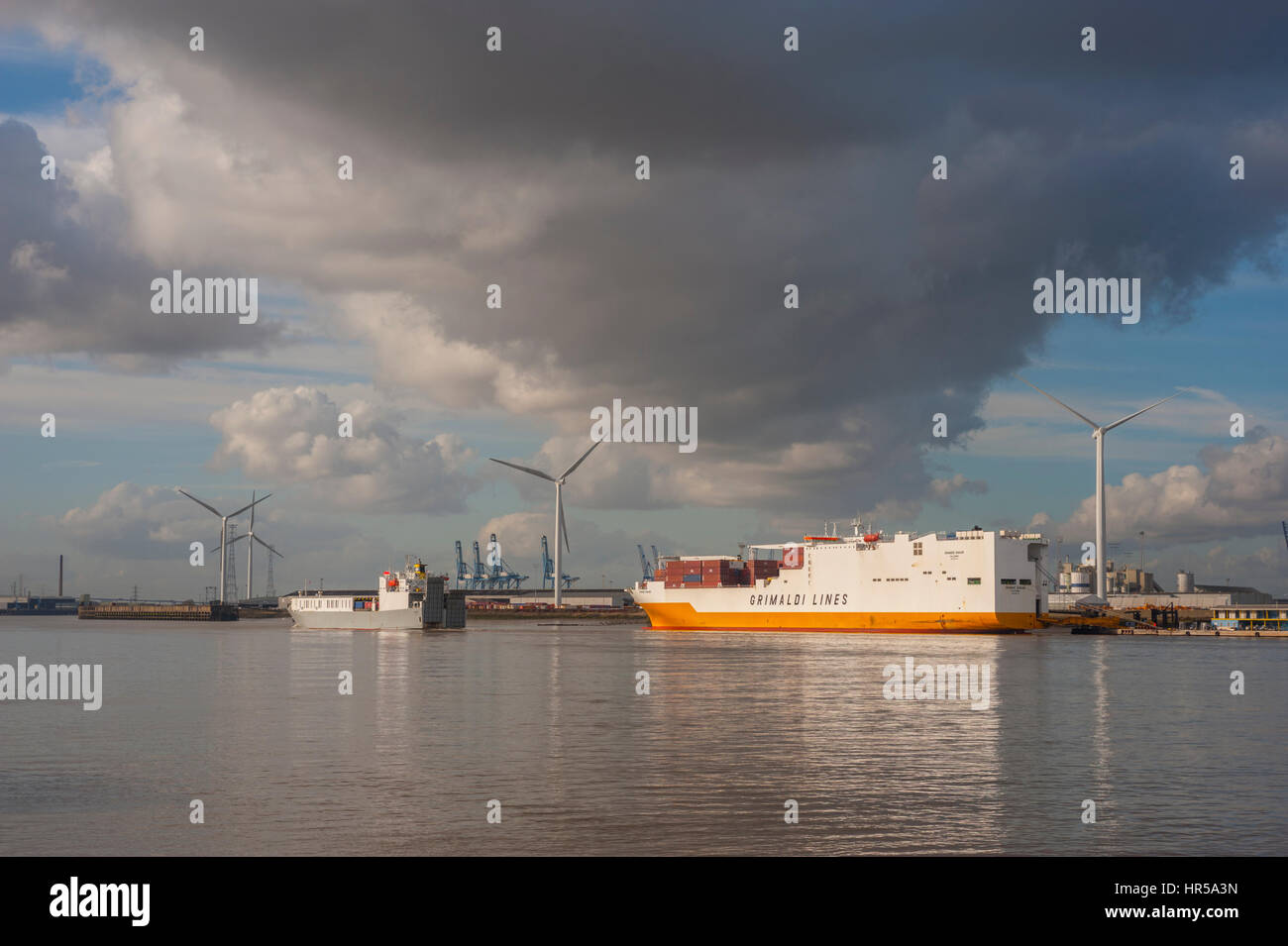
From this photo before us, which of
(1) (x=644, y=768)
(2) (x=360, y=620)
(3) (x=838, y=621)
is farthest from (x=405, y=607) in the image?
(1) (x=644, y=768)

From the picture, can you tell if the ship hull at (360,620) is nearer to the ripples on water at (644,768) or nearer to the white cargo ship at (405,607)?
the white cargo ship at (405,607)

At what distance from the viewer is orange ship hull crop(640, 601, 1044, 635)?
5482 inches

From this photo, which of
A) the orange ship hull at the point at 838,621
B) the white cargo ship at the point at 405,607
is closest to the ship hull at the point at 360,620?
the white cargo ship at the point at 405,607

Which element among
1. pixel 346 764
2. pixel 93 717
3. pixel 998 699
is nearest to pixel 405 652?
pixel 93 717

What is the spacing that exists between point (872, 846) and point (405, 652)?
91011mm

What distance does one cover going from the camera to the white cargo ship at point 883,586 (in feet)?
Answer: 458

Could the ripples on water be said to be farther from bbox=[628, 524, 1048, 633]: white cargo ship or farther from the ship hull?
the ship hull

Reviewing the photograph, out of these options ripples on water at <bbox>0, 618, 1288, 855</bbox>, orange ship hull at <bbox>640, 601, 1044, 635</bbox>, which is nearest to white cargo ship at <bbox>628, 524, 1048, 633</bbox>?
orange ship hull at <bbox>640, 601, 1044, 635</bbox>

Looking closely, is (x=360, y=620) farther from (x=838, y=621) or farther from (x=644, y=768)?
(x=644, y=768)

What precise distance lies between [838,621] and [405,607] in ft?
219

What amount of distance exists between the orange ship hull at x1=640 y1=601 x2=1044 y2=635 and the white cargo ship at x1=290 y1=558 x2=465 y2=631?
33633mm

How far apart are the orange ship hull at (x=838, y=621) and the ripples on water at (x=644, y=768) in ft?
234
